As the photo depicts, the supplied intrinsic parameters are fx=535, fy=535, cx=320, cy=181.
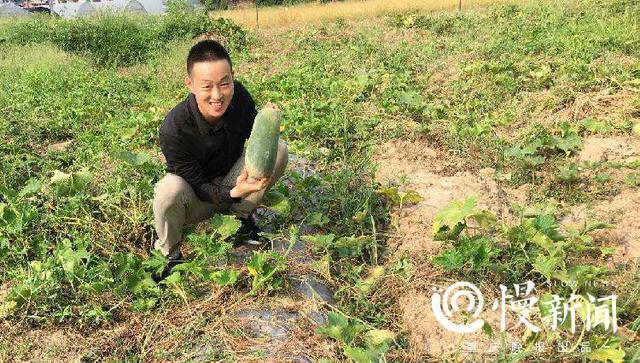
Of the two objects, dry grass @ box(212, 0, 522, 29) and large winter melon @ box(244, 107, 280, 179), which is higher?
dry grass @ box(212, 0, 522, 29)

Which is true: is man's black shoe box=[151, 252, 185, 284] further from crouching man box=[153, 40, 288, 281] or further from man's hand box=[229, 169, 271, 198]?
man's hand box=[229, 169, 271, 198]

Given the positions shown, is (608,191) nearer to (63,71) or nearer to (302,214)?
(302,214)

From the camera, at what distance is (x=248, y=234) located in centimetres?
331

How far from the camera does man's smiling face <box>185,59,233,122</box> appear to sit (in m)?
2.67

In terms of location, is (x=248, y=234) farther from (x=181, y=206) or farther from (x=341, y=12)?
(x=341, y=12)

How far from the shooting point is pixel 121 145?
4734mm

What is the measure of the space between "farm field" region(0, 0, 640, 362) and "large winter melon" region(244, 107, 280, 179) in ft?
1.26

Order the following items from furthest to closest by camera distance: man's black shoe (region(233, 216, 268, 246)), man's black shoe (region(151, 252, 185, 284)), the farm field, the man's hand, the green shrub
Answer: the green shrub → man's black shoe (region(233, 216, 268, 246)) → man's black shoe (region(151, 252, 185, 284)) → the man's hand → the farm field

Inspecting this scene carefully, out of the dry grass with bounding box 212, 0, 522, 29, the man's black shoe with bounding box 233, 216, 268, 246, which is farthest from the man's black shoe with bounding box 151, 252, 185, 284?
the dry grass with bounding box 212, 0, 522, 29

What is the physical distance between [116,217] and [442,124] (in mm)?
3073

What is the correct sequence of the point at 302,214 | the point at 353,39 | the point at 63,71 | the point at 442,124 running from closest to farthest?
1. the point at 302,214
2. the point at 442,124
3. the point at 63,71
4. the point at 353,39

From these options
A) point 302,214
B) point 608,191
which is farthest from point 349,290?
point 608,191

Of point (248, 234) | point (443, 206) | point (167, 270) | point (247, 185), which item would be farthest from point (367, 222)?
point (167, 270)

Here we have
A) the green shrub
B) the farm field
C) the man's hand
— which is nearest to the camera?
the farm field
